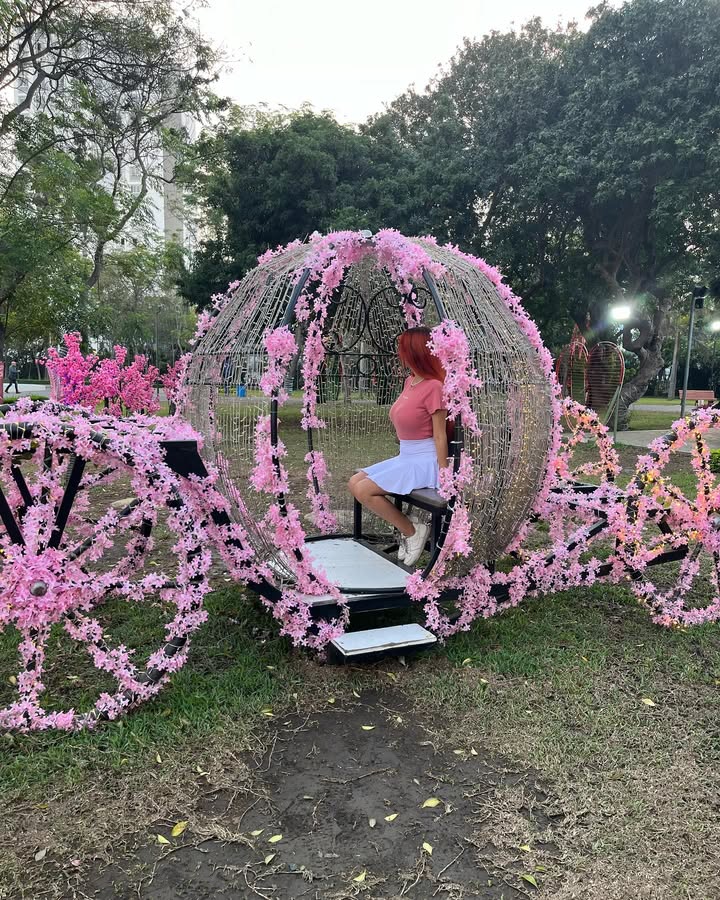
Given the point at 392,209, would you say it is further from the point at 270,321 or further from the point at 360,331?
the point at 270,321

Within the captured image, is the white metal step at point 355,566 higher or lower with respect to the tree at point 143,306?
lower

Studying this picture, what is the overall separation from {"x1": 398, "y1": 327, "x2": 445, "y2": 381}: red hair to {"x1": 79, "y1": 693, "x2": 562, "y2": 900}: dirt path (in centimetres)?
207

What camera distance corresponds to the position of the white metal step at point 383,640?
312 centimetres

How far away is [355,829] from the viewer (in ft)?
7.32

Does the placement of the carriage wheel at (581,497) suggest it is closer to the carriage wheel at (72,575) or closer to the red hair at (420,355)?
the red hair at (420,355)

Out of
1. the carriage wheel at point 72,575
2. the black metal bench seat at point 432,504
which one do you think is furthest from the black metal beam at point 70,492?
the black metal bench seat at point 432,504

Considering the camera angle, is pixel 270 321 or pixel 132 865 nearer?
pixel 132 865

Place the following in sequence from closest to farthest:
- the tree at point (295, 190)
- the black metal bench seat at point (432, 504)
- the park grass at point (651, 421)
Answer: the black metal bench seat at point (432, 504)
the tree at point (295, 190)
the park grass at point (651, 421)

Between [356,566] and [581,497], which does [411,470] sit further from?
[581,497]

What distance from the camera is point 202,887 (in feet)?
6.48

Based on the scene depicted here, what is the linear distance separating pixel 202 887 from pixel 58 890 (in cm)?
45

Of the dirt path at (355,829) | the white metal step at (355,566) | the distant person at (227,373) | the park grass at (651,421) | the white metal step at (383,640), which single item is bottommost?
the dirt path at (355,829)

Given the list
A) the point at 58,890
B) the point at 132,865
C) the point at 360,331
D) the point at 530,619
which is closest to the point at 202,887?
the point at 132,865

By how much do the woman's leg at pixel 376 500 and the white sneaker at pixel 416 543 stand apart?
7 cm
